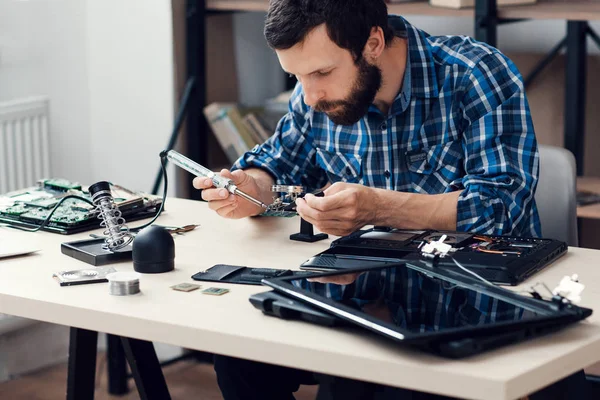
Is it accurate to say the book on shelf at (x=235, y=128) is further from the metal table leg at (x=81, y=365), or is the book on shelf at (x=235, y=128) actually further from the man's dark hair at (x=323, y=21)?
the metal table leg at (x=81, y=365)

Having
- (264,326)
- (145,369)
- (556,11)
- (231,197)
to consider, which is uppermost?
(556,11)

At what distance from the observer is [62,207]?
182 centimetres

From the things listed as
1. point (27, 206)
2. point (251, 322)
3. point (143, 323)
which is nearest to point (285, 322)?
point (251, 322)

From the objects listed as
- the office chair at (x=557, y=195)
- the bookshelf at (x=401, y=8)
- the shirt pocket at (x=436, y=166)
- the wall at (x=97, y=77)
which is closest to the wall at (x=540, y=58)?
the bookshelf at (x=401, y=8)

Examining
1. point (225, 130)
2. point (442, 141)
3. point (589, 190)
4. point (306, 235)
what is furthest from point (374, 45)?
point (225, 130)

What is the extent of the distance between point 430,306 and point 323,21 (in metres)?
0.73

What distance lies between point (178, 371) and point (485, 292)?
1867mm

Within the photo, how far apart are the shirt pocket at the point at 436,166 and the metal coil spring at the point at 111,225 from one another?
64cm

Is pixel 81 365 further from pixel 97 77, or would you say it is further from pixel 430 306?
pixel 97 77

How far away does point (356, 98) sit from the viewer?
1836mm

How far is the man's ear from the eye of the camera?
6.08ft

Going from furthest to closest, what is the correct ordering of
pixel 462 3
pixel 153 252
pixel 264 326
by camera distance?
1. pixel 462 3
2. pixel 153 252
3. pixel 264 326

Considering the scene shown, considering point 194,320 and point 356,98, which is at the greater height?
point 356,98

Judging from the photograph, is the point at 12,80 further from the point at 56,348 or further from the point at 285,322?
the point at 285,322
